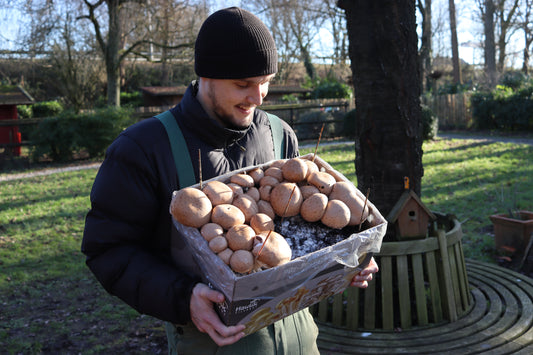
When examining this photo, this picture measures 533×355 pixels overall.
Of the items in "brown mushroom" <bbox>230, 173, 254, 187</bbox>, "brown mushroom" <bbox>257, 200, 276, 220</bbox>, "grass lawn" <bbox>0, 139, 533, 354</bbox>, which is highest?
"brown mushroom" <bbox>230, 173, 254, 187</bbox>

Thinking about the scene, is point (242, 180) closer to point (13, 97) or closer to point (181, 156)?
point (181, 156)

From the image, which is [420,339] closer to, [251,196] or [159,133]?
[251,196]

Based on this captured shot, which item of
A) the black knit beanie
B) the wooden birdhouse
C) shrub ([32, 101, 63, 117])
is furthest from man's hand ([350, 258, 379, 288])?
shrub ([32, 101, 63, 117])

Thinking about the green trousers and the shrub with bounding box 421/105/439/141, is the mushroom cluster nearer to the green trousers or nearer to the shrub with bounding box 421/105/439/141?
the green trousers

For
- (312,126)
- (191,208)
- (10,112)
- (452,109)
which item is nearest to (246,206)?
(191,208)

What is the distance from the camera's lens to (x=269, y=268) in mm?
1358

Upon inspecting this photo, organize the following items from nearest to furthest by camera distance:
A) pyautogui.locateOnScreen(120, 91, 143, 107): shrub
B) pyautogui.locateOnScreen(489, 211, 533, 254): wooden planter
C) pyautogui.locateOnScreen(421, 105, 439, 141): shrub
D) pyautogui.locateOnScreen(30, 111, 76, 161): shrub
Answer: pyautogui.locateOnScreen(489, 211, 533, 254): wooden planter, pyautogui.locateOnScreen(30, 111, 76, 161): shrub, pyautogui.locateOnScreen(421, 105, 439, 141): shrub, pyautogui.locateOnScreen(120, 91, 143, 107): shrub

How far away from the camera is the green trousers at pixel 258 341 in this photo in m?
1.63

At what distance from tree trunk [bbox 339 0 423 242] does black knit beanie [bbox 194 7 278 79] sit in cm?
227

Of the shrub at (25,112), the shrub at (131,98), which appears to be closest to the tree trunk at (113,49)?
the shrub at (25,112)

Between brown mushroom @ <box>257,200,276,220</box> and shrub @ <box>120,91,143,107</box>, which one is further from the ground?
shrub @ <box>120,91,143,107</box>

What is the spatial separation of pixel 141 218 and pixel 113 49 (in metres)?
18.3

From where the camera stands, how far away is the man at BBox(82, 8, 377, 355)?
5.08 ft

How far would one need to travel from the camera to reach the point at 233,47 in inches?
62.1
